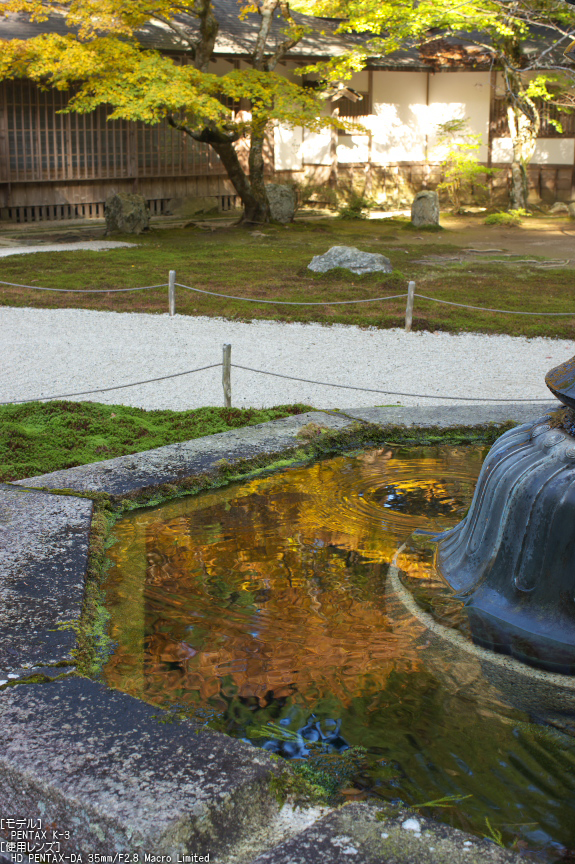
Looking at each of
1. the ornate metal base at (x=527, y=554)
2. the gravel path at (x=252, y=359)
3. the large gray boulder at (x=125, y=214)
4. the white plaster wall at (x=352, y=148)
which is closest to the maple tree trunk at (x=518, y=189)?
the white plaster wall at (x=352, y=148)

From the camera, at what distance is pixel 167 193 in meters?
19.2

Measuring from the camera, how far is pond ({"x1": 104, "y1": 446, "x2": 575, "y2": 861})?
212cm

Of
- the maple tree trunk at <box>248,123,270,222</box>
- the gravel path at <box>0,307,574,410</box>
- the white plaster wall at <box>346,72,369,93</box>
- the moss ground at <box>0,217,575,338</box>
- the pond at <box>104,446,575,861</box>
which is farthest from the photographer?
the white plaster wall at <box>346,72,369,93</box>

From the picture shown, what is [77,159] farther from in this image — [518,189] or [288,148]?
[518,189]

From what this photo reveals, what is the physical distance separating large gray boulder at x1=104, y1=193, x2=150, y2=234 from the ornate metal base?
14.5 m

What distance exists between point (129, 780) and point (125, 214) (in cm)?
1570

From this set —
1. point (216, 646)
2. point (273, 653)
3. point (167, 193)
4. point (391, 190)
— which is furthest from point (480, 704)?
point (391, 190)

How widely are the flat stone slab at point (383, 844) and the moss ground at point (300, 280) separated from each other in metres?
7.89

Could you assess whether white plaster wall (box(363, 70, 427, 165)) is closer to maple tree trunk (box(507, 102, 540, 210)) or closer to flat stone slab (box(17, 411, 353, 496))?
maple tree trunk (box(507, 102, 540, 210))

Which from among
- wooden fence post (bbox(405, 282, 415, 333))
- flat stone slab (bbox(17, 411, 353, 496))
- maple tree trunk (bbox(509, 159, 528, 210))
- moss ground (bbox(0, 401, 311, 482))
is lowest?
moss ground (bbox(0, 401, 311, 482))

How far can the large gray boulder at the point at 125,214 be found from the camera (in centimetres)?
1636

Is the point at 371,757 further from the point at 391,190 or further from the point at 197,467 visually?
the point at 391,190

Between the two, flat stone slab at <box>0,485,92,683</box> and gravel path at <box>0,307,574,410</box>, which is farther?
gravel path at <box>0,307,574,410</box>

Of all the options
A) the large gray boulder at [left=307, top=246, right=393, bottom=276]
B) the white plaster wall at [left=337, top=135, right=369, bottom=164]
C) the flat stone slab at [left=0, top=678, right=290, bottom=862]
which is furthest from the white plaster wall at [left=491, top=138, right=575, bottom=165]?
the flat stone slab at [left=0, top=678, right=290, bottom=862]
